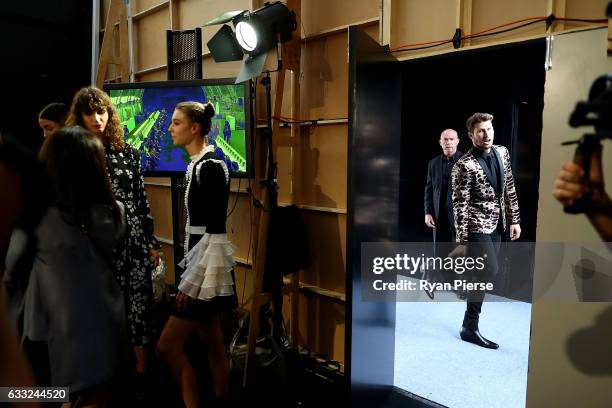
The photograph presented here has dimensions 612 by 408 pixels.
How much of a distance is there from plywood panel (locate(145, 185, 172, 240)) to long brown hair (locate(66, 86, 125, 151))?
178 centimetres

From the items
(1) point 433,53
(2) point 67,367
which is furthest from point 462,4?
(2) point 67,367

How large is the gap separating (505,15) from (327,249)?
61.7 inches

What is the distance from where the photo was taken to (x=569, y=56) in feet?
5.11

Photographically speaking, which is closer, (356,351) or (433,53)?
(356,351)

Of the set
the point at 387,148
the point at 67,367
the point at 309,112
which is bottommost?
the point at 67,367

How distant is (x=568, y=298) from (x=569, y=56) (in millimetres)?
959

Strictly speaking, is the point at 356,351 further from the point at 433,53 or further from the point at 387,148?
the point at 433,53

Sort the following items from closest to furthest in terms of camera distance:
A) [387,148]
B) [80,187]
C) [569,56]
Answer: [80,187]
[569,56]
[387,148]

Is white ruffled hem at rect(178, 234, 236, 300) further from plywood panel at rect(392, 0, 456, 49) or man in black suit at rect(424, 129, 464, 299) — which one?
man in black suit at rect(424, 129, 464, 299)

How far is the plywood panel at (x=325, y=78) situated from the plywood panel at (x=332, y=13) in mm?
75

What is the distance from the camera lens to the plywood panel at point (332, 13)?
2.28 m

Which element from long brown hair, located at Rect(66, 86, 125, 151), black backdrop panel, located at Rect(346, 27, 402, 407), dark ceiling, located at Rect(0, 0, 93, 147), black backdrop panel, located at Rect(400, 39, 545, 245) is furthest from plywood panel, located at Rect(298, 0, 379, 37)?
dark ceiling, located at Rect(0, 0, 93, 147)

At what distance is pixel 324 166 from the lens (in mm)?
2529

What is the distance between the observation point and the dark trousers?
8.54 feet
